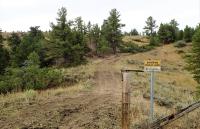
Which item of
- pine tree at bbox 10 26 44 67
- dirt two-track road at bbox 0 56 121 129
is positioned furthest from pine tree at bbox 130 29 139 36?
dirt two-track road at bbox 0 56 121 129

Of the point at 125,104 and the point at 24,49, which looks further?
the point at 24,49

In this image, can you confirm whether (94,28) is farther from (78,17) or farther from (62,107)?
(62,107)

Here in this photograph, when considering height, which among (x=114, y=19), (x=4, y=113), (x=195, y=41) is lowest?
(x=4, y=113)

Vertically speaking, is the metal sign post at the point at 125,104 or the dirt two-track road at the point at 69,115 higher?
the metal sign post at the point at 125,104

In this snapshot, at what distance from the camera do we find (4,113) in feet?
43.2

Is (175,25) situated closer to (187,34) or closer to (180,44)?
(187,34)

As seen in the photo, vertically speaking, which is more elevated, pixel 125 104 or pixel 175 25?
pixel 175 25

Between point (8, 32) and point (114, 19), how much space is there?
3596 centimetres

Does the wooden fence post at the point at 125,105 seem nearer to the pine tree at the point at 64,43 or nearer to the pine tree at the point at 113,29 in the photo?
the pine tree at the point at 64,43

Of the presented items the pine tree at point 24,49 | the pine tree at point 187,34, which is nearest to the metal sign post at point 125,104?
the pine tree at point 24,49

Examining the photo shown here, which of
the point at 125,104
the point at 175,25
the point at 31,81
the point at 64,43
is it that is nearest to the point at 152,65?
the point at 125,104

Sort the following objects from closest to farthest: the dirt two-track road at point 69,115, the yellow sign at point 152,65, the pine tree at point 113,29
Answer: the yellow sign at point 152,65 → the dirt two-track road at point 69,115 → the pine tree at point 113,29

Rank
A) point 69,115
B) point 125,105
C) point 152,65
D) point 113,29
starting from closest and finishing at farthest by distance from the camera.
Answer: point 125,105 → point 152,65 → point 69,115 → point 113,29

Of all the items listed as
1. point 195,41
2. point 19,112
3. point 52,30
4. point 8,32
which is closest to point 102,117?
point 19,112
